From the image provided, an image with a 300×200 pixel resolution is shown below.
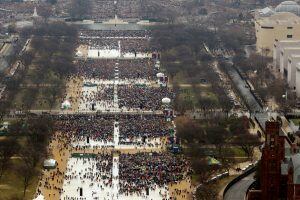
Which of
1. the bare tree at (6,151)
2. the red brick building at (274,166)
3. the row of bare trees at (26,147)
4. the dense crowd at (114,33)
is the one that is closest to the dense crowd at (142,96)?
the row of bare trees at (26,147)

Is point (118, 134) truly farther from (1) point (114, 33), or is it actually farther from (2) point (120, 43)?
(1) point (114, 33)

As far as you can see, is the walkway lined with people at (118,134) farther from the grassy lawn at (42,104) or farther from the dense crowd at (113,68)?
the grassy lawn at (42,104)

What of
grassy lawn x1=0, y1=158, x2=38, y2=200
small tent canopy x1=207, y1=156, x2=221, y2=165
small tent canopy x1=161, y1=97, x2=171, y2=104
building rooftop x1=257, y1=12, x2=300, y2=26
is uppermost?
grassy lawn x1=0, y1=158, x2=38, y2=200

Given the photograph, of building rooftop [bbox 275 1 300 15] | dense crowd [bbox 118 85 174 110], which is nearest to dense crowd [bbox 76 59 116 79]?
dense crowd [bbox 118 85 174 110]

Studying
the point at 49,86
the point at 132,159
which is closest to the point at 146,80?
the point at 49,86

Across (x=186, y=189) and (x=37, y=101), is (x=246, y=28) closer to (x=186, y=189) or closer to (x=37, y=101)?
(x=37, y=101)

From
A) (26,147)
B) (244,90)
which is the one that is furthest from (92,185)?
(244,90)

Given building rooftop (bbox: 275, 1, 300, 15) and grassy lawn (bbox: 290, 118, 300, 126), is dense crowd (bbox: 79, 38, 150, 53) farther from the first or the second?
grassy lawn (bbox: 290, 118, 300, 126)
